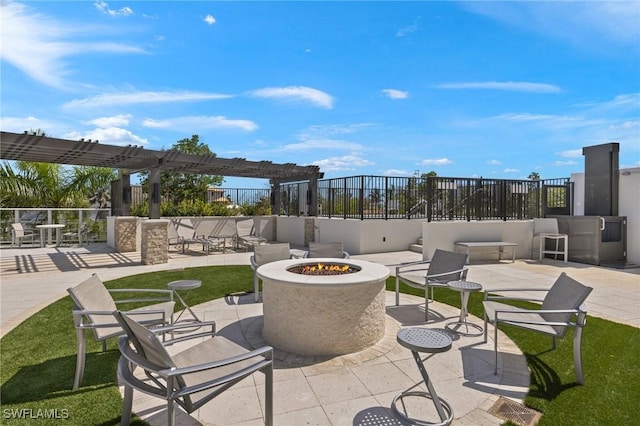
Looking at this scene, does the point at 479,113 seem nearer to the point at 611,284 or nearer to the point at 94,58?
the point at 611,284

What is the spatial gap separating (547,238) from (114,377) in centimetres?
1302

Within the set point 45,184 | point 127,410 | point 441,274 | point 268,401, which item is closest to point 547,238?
point 441,274

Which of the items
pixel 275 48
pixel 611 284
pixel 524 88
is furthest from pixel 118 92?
pixel 611 284

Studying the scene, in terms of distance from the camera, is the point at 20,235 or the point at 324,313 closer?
the point at 324,313

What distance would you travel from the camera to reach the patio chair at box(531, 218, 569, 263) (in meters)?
10.5

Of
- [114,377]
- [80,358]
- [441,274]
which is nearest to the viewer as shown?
[80,358]

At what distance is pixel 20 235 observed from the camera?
13305 mm

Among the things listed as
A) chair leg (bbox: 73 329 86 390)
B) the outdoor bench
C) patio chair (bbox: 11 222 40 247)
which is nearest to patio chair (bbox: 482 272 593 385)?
chair leg (bbox: 73 329 86 390)

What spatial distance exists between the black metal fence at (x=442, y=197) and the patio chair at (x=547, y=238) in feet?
1.42

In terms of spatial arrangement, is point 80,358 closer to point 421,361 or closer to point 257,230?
point 421,361

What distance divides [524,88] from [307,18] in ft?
26.0

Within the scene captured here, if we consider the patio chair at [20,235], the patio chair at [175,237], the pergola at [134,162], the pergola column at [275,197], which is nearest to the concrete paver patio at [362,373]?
the pergola at [134,162]

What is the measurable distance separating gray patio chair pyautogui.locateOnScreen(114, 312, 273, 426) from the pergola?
370 inches

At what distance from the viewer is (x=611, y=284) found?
7344 mm
